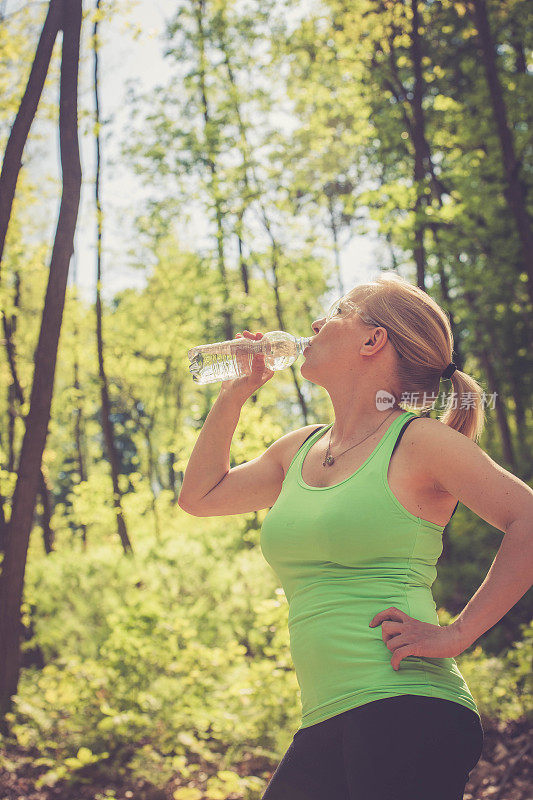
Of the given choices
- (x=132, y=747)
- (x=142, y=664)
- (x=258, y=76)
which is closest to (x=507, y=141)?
(x=142, y=664)

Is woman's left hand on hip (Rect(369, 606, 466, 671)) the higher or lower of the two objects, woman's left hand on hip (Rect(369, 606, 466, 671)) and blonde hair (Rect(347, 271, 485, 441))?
the lower

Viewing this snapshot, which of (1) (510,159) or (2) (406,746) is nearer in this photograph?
(2) (406,746)

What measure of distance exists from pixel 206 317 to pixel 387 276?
44.7ft

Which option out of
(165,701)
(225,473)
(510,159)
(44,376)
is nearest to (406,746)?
(225,473)

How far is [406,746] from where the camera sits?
141 centimetres

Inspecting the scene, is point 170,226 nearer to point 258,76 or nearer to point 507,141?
point 258,76

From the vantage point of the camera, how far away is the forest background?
4.76m

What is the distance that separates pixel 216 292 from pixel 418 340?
10.9m

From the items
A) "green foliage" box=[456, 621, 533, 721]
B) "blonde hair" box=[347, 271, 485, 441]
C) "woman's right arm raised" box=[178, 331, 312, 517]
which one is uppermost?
"blonde hair" box=[347, 271, 485, 441]

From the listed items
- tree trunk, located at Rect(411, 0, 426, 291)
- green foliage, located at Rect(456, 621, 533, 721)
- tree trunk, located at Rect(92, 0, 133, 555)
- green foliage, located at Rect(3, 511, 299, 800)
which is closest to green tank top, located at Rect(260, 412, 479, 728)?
green foliage, located at Rect(3, 511, 299, 800)

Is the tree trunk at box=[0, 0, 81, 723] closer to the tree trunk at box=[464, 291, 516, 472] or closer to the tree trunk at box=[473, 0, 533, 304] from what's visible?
the tree trunk at box=[473, 0, 533, 304]

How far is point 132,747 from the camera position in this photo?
4.84 m

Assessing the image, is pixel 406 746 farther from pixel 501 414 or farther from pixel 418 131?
pixel 501 414

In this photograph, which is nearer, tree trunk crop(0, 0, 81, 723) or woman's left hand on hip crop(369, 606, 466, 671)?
woman's left hand on hip crop(369, 606, 466, 671)
